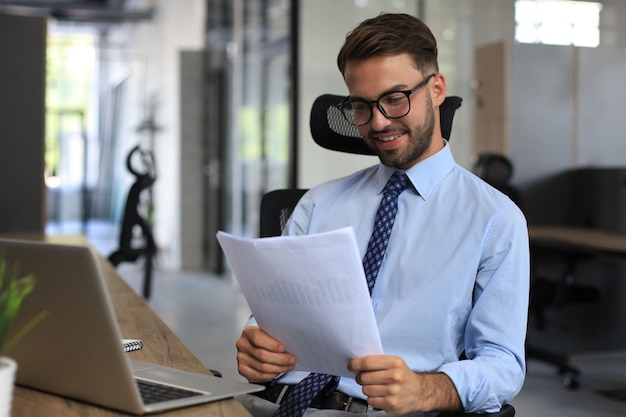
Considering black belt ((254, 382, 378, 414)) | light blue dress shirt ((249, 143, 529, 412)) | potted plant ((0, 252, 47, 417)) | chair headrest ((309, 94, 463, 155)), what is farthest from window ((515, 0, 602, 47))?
potted plant ((0, 252, 47, 417))

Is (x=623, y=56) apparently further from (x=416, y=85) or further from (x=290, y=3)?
(x=416, y=85)

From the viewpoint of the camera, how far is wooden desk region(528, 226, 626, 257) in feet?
14.7

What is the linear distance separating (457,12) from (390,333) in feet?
13.5

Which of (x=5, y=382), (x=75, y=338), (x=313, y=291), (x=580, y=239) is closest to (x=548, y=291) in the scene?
(x=580, y=239)

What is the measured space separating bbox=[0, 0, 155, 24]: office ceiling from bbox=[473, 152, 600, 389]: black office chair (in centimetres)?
884

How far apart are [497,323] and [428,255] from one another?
0.71 ft

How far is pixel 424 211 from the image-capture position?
1.84 meters

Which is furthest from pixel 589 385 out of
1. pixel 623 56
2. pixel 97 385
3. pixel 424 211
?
pixel 97 385

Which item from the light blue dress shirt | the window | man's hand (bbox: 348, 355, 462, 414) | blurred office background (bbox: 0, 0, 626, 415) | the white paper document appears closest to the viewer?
the white paper document

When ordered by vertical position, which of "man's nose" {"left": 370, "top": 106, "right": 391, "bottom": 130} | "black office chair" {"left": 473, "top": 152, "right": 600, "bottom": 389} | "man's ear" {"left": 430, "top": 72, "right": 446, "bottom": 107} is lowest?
"black office chair" {"left": 473, "top": 152, "right": 600, "bottom": 389}

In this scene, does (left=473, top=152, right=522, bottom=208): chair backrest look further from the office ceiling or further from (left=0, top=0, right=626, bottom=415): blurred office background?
the office ceiling

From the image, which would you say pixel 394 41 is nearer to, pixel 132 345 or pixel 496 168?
pixel 132 345

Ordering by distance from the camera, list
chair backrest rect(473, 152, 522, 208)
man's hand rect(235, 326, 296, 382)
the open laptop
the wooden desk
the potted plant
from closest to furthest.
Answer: the potted plant < the open laptop < man's hand rect(235, 326, 296, 382) < the wooden desk < chair backrest rect(473, 152, 522, 208)

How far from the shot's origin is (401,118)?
1.77m
